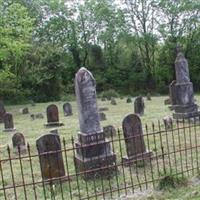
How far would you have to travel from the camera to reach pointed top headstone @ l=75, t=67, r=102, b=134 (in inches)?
374

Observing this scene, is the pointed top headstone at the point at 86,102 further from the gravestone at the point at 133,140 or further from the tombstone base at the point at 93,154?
the gravestone at the point at 133,140

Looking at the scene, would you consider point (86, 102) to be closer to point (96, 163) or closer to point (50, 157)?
point (96, 163)

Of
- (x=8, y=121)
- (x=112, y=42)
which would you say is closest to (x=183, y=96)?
(x=8, y=121)

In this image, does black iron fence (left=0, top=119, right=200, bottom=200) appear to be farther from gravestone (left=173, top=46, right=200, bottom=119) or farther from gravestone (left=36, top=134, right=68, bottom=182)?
gravestone (left=173, top=46, right=200, bottom=119)

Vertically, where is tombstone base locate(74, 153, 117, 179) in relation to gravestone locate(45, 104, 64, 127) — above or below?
below

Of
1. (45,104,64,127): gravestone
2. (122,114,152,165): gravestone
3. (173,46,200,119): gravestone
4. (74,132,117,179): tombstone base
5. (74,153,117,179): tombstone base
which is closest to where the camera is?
(74,153,117,179): tombstone base

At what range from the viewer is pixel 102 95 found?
3650 cm

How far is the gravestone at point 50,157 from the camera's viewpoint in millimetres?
8734

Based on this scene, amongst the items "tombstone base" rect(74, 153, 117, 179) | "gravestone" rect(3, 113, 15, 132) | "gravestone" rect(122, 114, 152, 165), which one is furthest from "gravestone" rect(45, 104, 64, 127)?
"tombstone base" rect(74, 153, 117, 179)

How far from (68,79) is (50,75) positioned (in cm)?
502

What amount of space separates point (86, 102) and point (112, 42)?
3840 centimetres

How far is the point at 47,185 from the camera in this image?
339 inches

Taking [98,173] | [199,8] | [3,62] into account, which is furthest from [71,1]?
[98,173]

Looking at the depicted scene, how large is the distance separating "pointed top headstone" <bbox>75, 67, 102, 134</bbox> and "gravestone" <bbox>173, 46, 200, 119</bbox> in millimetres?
6999
